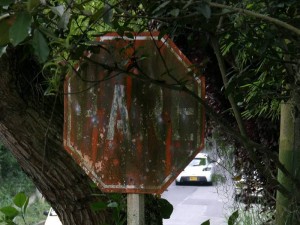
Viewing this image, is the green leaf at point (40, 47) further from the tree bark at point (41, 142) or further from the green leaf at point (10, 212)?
the green leaf at point (10, 212)

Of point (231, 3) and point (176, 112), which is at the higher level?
point (231, 3)

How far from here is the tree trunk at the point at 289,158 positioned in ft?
6.98

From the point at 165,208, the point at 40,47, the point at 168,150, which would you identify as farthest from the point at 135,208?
the point at 40,47

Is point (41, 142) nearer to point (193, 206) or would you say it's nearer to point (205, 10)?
point (205, 10)

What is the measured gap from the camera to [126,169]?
5.78ft

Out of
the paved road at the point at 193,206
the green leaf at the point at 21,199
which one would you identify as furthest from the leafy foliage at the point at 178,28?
the paved road at the point at 193,206

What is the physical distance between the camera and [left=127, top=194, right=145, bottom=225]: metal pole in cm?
177

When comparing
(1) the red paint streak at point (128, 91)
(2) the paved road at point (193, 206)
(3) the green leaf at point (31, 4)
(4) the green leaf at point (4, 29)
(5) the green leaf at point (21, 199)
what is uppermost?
(3) the green leaf at point (31, 4)

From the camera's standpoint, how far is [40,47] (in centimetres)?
116

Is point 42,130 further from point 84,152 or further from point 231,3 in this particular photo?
point 231,3

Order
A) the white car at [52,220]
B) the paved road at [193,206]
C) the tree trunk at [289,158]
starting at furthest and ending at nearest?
the paved road at [193,206], the white car at [52,220], the tree trunk at [289,158]

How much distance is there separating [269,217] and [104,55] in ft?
7.88

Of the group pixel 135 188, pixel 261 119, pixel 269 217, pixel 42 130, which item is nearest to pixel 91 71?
pixel 135 188

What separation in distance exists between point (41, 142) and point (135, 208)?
0.69 m
